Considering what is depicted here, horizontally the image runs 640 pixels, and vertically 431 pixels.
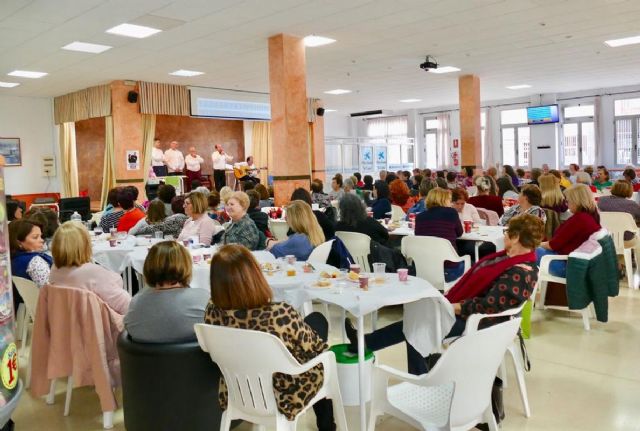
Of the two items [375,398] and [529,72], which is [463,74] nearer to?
[529,72]

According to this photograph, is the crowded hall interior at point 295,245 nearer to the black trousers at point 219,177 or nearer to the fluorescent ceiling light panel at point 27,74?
the fluorescent ceiling light panel at point 27,74

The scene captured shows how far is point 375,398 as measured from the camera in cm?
254

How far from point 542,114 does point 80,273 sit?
1737cm

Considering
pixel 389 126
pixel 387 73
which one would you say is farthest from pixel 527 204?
pixel 389 126

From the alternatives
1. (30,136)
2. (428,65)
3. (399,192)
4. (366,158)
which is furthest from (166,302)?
(366,158)

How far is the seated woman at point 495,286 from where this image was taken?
3084 millimetres

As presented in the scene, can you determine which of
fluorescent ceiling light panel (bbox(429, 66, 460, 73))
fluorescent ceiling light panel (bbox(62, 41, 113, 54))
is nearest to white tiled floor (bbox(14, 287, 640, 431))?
fluorescent ceiling light panel (bbox(62, 41, 113, 54))

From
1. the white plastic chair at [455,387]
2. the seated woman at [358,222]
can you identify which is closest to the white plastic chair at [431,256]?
the seated woman at [358,222]

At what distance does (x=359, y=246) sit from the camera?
526cm

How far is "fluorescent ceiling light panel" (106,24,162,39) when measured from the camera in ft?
26.9

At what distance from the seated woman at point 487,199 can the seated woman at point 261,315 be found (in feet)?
17.0

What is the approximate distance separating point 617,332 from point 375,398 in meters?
3.16

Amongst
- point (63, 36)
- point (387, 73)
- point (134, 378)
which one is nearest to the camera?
point (134, 378)

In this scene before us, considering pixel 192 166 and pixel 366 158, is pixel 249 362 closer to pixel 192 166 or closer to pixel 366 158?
pixel 192 166
